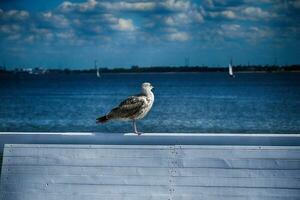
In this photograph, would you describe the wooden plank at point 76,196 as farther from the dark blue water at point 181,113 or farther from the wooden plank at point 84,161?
the dark blue water at point 181,113

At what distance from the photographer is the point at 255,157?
10.6 ft

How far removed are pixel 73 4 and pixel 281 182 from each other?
244 ft

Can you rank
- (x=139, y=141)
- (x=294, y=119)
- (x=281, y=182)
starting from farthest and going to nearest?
(x=294, y=119), (x=139, y=141), (x=281, y=182)

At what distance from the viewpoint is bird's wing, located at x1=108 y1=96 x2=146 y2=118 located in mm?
4426

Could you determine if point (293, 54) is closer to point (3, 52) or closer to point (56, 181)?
point (3, 52)

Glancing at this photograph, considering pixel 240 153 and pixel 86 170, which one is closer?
pixel 240 153

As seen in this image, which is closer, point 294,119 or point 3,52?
point 294,119

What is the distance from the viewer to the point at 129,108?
4438 mm

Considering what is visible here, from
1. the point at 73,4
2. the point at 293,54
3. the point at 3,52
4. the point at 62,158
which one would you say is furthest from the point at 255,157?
the point at 73,4

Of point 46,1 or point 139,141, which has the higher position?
point 46,1

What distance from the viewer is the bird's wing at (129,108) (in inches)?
174

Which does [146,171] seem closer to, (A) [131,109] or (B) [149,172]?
(B) [149,172]

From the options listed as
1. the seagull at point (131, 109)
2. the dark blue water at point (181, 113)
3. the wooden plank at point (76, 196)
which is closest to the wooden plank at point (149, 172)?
the wooden plank at point (76, 196)

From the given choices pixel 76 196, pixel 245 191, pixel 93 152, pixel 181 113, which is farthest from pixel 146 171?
pixel 181 113
